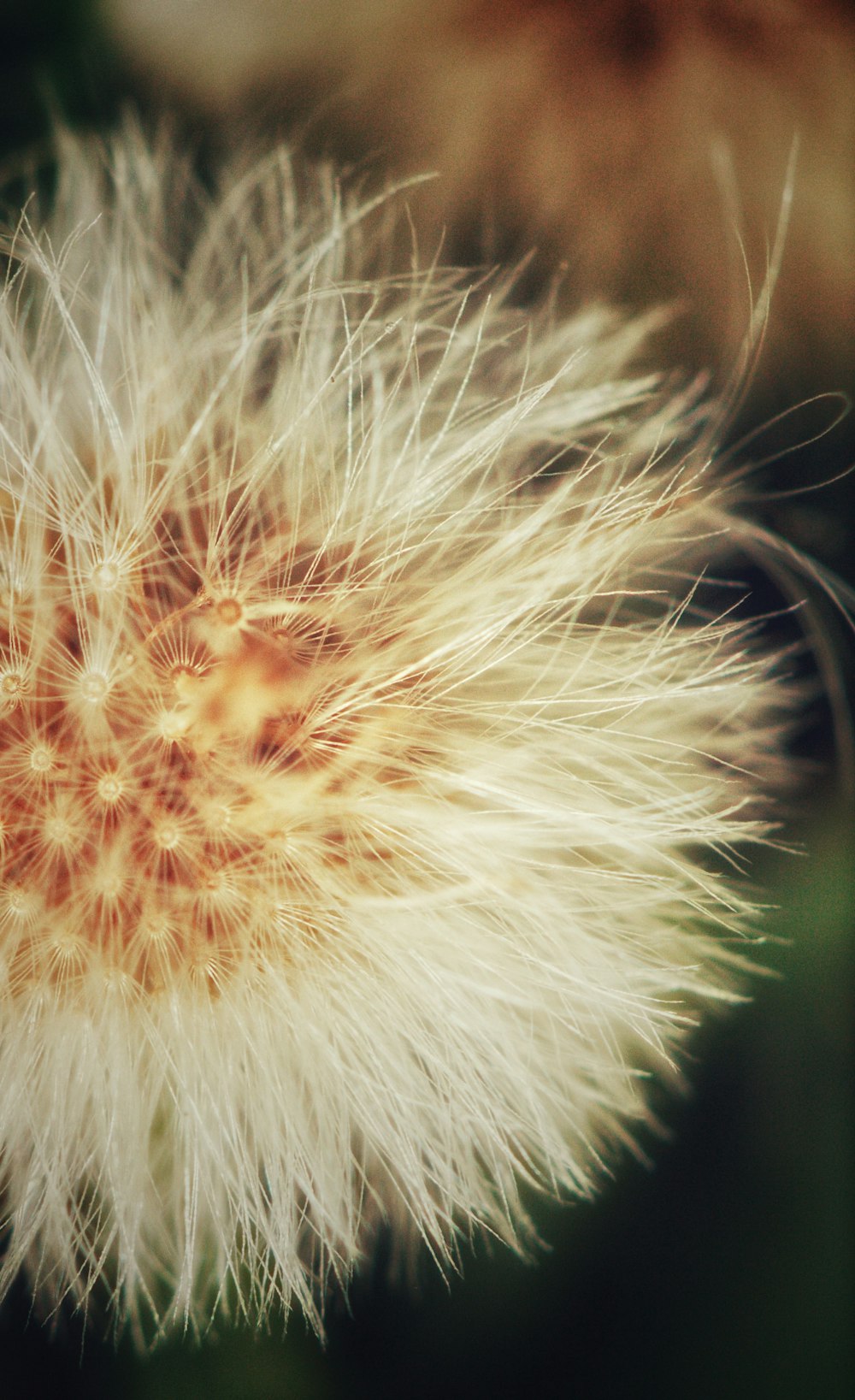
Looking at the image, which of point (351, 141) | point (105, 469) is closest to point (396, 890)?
point (105, 469)

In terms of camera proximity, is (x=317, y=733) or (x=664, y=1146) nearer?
(x=317, y=733)

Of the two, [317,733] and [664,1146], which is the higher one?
[317,733]

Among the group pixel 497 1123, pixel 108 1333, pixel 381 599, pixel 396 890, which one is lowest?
pixel 108 1333

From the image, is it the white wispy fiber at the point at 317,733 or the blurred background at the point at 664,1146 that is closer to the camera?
the white wispy fiber at the point at 317,733

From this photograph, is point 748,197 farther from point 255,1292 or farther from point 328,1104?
point 255,1292
